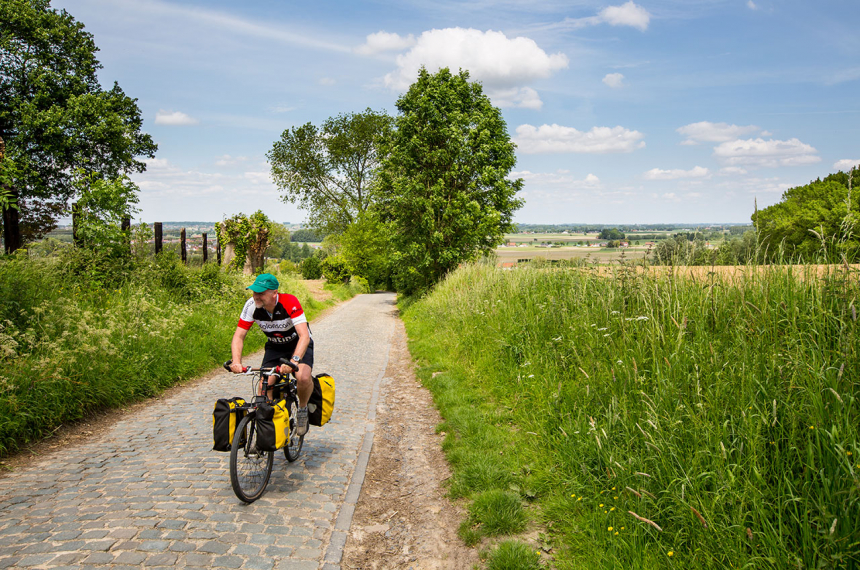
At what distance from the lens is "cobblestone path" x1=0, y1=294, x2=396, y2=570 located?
3.74 meters

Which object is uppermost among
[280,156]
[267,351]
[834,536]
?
[280,156]

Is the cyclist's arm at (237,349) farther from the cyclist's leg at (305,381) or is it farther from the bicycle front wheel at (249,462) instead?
the cyclist's leg at (305,381)

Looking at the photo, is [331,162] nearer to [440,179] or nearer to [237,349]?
[440,179]

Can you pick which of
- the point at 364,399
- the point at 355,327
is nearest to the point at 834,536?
the point at 364,399

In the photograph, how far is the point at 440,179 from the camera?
24.0m

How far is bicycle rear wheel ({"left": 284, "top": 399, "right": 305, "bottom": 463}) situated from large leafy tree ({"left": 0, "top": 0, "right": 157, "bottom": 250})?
83.7ft

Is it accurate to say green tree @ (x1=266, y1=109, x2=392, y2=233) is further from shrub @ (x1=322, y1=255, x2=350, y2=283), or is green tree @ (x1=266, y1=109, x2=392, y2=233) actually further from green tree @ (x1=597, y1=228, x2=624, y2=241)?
green tree @ (x1=597, y1=228, x2=624, y2=241)

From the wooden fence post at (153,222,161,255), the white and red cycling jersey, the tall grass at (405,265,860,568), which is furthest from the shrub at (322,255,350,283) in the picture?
the white and red cycling jersey

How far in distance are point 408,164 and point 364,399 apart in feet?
57.3

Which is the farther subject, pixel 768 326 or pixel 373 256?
pixel 373 256

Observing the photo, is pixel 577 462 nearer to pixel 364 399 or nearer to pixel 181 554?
pixel 181 554

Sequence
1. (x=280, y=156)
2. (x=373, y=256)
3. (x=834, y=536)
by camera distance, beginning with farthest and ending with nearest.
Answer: (x=280, y=156), (x=373, y=256), (x=834, y=536)

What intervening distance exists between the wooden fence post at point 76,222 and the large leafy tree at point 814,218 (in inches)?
516

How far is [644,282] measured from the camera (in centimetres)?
610
